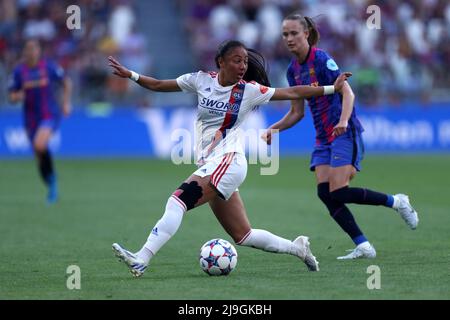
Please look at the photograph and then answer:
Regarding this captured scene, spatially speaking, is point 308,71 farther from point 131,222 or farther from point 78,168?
point 78,168

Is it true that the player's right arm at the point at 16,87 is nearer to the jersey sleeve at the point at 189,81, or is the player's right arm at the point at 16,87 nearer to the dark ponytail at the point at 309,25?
the dark ponytail at the point at 309,25

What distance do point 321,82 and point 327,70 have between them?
0.15m

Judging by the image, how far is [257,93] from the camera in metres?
8.56

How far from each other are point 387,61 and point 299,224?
17.0m

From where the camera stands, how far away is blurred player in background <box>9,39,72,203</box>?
1725 centimetres

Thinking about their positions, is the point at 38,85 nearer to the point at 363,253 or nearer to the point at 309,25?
the point at 309,25

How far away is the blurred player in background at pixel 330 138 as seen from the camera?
9.71 meters

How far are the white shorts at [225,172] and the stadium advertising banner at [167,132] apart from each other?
16.0 meters

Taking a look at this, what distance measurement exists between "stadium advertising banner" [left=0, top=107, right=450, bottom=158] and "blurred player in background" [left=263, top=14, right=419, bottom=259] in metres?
14.6

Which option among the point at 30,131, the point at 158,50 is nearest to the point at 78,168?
the point at 30,131

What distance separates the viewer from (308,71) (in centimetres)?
982

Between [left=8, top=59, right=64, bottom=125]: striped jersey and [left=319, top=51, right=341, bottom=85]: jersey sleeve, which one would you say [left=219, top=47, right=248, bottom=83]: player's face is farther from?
[left=8, top=59, right=64, bottom=125]: striped jersey

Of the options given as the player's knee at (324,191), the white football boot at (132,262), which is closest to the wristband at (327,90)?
the player's knee at (324,191)

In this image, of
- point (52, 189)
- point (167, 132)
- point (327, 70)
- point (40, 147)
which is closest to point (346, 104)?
point (327, 70)
